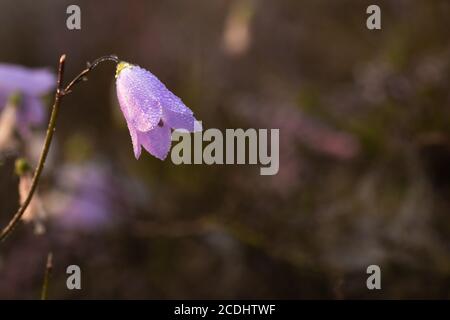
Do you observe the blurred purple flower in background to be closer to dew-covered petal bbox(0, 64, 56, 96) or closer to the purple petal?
dew-covered petal bbox(0, 64, 56, 96)

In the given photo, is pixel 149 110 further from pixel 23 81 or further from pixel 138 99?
pixel 23 81

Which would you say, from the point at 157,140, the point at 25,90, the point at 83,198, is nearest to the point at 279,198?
the point at 83,198

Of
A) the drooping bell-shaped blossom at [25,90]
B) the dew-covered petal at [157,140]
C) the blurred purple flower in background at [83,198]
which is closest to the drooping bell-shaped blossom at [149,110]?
the dew-covered petal at [157,140]

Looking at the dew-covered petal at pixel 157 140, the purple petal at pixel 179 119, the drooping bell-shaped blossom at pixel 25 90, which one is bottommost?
the dew-covered petal at pixel 157 140

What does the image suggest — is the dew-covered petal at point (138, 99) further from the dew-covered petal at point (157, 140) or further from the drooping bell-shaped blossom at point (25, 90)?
the drooping bell-shaped blossom at point (25, 90)

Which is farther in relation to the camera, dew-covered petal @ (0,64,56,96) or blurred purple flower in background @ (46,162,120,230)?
blurred purple flower in background @ (46,162,120,230)

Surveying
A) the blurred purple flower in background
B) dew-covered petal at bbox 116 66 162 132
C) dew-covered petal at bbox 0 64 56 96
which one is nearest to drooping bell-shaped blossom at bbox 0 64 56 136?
dew-covered petal at bbox 0 64 56 96

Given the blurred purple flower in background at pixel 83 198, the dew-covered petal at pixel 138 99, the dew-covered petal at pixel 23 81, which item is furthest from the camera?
the blurred purple flower in background at pixel 83 198
